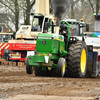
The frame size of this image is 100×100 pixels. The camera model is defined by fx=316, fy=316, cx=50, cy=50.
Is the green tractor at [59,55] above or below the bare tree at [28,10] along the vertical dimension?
below

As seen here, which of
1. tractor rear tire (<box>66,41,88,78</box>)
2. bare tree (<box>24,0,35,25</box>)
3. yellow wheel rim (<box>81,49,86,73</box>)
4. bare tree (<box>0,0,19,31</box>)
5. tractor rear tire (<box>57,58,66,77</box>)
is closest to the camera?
tractor rear tire (<box>57,58,66,77</box>)

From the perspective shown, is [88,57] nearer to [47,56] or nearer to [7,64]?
[47,56]

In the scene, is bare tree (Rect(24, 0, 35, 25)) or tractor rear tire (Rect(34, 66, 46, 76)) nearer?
→ tractor rear tire (Rect(34, 66, 46, 76))

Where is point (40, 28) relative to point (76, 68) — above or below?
above

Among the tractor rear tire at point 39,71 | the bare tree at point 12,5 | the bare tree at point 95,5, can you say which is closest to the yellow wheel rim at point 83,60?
the tractor rear tire at point 39,71

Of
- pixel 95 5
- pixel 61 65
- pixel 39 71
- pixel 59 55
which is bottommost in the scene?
pixel 39 71

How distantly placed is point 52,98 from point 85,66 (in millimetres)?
6391

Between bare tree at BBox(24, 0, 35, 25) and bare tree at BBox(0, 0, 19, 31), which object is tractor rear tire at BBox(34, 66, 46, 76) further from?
bare tree at BBox(0, 0, 19, 31)

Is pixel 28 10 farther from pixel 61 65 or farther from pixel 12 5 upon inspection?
pixel 61 65

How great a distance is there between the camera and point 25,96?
253 inches

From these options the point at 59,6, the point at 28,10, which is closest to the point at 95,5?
the point at 28,10

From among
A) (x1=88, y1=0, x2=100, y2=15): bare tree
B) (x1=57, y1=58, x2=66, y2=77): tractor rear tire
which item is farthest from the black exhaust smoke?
(x1=88, y1=0, x2=100, y2=15): bare tree

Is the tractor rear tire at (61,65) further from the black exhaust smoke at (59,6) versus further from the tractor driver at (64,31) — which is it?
the black exhaust smoke at (59,6)

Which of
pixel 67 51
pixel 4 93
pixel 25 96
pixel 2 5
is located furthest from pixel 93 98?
pixel 2 5
